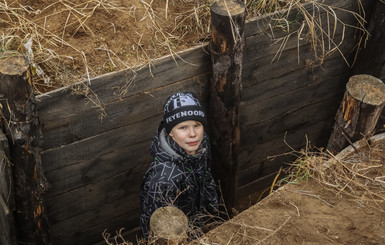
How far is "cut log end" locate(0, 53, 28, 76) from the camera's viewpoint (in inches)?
130

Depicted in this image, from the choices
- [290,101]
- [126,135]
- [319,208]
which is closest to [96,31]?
[126,135]

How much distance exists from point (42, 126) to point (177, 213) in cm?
143

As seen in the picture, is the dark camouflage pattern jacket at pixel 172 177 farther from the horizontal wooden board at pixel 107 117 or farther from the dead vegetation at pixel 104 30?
the dead vegetation at pixel 104 30

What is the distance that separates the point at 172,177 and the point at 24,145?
1082mm

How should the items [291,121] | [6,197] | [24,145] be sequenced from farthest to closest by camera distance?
[291,121] < [6,197] < [24,145]

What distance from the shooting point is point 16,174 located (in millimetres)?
3832

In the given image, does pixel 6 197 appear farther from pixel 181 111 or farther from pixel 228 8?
pixel 228 8

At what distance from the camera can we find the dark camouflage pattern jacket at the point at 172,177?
3.74 meters

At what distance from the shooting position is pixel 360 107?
13.3 ft

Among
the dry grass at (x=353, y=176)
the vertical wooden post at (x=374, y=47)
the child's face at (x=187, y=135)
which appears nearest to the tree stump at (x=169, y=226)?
the child's face at (x=187, y=135)

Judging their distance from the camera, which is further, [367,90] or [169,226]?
[367,90]

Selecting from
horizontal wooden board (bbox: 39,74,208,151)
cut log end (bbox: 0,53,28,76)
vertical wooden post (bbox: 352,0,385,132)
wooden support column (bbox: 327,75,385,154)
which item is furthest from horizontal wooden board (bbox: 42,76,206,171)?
vertical wooden post (bbox: 352,0,385,132)

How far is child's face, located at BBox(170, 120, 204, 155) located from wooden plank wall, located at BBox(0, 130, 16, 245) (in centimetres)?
122

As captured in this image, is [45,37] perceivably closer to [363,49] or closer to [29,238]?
[29,238]
